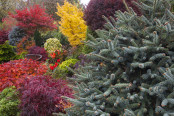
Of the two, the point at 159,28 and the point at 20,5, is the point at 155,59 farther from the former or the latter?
the point at 20,5

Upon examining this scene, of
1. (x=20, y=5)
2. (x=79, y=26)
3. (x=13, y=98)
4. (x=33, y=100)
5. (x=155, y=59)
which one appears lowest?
(x=13, y=98)

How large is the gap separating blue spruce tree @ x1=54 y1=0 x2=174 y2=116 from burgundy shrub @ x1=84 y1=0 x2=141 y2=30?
358 cm

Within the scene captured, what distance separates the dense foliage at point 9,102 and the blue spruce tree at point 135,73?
6.32 feet

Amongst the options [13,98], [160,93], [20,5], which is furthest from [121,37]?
[20,5]

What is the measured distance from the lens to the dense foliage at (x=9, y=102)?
9.58 ft

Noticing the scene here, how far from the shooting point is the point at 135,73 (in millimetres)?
1316

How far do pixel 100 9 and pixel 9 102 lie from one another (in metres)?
3.90

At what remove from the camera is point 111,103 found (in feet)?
4.14

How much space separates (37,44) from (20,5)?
12377 mm

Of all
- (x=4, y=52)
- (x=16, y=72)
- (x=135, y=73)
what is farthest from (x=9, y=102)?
(x=4, y=52)

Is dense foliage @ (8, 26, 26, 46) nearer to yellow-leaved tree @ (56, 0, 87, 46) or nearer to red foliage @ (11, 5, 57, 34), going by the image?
red foliage @ (11, 5, 57, 34)

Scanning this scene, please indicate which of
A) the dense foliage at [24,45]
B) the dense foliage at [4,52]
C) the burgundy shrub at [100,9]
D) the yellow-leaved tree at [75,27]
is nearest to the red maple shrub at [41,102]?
the burgundy shrub at [100,9]

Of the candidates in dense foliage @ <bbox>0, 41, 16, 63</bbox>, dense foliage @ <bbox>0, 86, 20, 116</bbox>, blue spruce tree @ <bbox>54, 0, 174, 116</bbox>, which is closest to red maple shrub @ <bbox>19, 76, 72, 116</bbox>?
dense foliage @ <bbox>0, 86, 20, 116</bbox>

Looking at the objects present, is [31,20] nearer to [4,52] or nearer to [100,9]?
[4,52]
